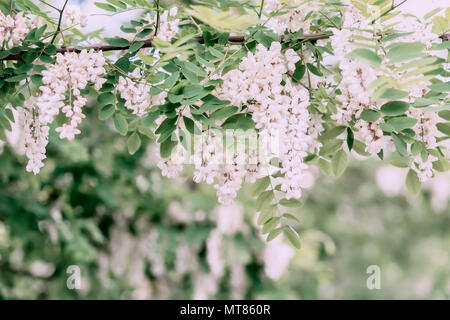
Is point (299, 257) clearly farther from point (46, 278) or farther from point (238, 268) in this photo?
point (46, 278)

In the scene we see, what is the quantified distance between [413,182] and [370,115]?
335 mm

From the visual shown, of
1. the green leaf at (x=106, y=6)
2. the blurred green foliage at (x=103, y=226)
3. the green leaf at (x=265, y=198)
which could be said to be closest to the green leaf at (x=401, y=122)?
the green leaf at (x=265, y=198)

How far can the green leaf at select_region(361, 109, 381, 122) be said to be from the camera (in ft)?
3.28

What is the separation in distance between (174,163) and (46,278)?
264 centimetres

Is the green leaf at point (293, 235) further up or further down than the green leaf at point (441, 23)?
further down

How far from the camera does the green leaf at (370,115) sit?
3.28 ft

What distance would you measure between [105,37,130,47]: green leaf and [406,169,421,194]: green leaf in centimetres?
80

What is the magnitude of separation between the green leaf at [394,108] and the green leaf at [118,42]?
61 centimetres

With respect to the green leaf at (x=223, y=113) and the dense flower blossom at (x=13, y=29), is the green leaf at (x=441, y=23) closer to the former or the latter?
the green leaf at (x=223, y=113)

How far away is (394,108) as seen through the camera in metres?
0.98

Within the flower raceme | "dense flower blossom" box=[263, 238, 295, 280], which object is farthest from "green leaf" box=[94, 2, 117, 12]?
"dense flower blossom" box=[263, 238, 295, 280]

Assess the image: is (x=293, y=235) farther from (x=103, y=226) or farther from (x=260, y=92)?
(x=103, y=226)

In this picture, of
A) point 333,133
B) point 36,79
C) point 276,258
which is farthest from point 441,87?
point 276,258

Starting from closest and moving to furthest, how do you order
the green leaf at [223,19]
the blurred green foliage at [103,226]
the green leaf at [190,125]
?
1. the green leaf at [223,19]
2. the green leaf at [190,125]
3. the blurred green foliage at [103,226]
